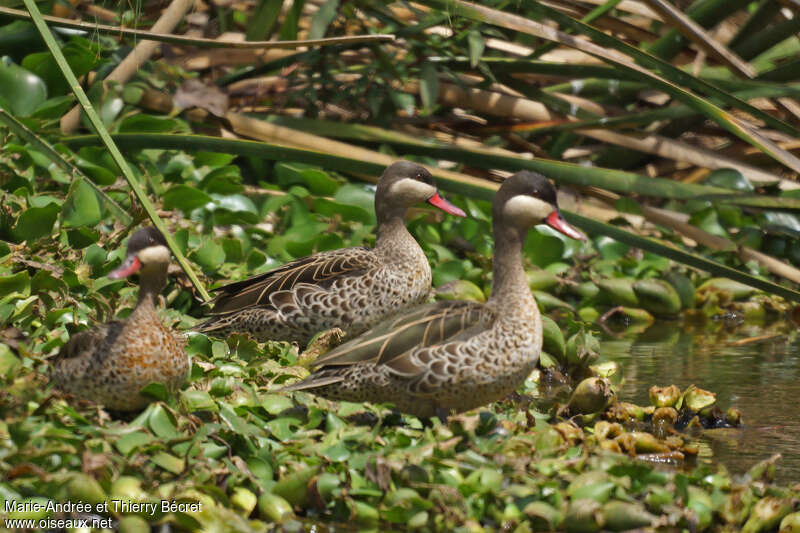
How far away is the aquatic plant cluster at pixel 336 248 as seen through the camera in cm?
357

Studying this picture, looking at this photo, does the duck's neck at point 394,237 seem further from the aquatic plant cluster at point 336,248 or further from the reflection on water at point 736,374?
the reflection on water at point 736,374

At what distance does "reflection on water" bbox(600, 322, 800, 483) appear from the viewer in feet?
15.1

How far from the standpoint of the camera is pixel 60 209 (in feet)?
18.2

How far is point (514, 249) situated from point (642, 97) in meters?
4.24

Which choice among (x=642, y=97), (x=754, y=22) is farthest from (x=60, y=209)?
(x=754, y=22)

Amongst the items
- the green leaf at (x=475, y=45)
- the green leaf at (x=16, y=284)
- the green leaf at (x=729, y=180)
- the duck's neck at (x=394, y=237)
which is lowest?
the green leaf at (x=16, y=284)

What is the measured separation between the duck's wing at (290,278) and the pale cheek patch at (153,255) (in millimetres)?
1355

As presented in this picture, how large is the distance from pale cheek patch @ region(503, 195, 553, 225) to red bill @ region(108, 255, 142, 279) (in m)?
1.55

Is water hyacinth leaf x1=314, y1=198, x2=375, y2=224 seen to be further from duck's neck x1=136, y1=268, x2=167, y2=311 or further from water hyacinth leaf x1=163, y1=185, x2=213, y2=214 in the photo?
duck's neck x1=136, y1=268, x2=167, y2=311

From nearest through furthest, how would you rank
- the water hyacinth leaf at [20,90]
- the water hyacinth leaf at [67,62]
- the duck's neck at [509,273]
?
1. the duck's neck at [509,273]
2. the water hyacinth leaf at [20,90]
3. the water hyacinth leaf at [67,62]

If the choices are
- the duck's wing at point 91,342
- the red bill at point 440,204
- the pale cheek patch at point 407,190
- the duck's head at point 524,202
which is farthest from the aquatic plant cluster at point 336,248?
the duck's head at point 524,202

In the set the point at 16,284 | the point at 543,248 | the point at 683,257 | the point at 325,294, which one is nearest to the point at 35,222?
the point at 16,284

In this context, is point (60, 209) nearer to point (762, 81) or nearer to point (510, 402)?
point (510, 402)

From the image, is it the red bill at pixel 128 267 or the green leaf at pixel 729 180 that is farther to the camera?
the green leaf at pixel 729 180
